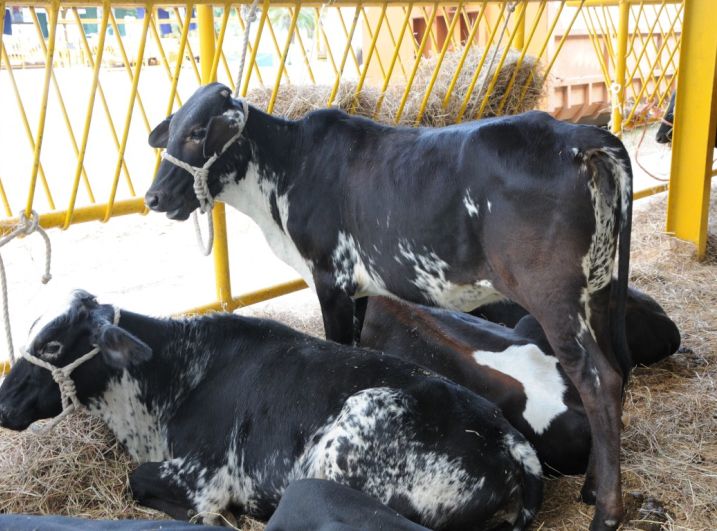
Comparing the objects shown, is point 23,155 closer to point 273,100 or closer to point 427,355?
point 273,100

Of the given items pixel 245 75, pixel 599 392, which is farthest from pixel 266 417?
pixel 245 75

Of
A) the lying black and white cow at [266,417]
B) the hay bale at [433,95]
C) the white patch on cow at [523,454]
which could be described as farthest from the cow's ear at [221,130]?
the white patch on cow at [523,454]

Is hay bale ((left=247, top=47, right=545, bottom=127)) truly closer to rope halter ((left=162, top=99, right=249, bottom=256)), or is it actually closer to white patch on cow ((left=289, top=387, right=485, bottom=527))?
rope halter ((left=162, top=99, right=249, bottom=256))

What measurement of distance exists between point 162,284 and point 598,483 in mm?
5069

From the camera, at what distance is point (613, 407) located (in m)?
3.17

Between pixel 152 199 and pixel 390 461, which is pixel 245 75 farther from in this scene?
pixel 390 461

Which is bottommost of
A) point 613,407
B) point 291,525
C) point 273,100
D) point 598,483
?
point 598,483

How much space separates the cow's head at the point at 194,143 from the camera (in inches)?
157

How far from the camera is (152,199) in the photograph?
4.06 m

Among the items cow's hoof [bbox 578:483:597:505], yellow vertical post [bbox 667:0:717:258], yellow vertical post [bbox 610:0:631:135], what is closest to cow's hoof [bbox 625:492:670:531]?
cow's hoof [bbox 578:483:597:505]

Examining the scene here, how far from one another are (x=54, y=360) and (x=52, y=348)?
49 millimetres

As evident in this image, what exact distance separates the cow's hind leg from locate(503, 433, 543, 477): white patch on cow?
Result: 0.25m

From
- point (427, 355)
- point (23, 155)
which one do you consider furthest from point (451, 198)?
point (23, 155)

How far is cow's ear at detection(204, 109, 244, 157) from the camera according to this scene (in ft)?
13.1
